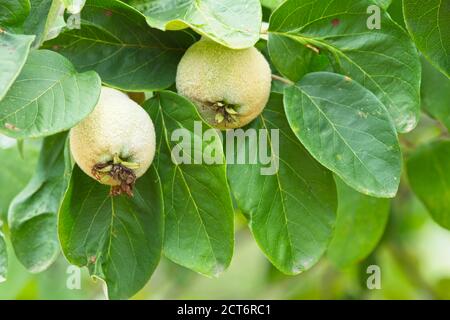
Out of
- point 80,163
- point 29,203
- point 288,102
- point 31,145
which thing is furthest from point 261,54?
point 31,145

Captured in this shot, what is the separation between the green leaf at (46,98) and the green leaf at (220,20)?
119 millimetres

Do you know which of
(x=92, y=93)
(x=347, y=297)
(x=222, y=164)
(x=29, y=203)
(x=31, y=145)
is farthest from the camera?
(x=347, y=297)

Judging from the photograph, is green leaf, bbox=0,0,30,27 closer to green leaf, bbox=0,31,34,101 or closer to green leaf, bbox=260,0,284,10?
green leaf, bbox=0,31,34,101

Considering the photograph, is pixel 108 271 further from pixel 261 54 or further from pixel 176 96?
pixel 261 54

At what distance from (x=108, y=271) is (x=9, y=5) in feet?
1.29

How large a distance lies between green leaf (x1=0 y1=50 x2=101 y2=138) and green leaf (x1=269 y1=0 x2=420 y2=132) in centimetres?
28

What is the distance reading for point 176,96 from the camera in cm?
104

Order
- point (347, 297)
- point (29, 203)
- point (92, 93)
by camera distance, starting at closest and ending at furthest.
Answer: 1. point (92, 93)
2. point (29, 203)
3. point (347, 297)

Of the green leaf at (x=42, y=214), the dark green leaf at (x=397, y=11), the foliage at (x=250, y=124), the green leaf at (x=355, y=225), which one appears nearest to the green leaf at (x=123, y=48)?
the foliage at (x=250, y=124)

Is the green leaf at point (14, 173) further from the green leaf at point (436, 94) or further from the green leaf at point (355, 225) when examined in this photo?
the green leaf at point (436, 94)

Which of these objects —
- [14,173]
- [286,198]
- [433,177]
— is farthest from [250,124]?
[14,173]

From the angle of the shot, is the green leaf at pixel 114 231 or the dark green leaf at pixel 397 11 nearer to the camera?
the green leaf at pixel 114 231

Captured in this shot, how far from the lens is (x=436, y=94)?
1385 mm

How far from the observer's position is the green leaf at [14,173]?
1.72 m
